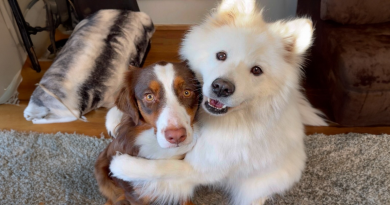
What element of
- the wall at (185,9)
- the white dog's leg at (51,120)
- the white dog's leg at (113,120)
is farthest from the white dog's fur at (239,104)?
the wall at (185,9)

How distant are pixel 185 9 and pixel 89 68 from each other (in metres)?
1.35

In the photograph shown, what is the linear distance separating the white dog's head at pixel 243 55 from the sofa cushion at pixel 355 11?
83 centimetres

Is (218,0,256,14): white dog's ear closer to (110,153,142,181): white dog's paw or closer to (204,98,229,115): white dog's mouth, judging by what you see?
(204,98,229,115): white dog's mouth

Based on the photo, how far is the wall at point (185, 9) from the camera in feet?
9.37

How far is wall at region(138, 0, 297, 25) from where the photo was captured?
9.37ft

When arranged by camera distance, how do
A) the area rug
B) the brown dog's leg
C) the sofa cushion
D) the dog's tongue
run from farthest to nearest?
the sofa cushion → the area rug → the brown dog's leg → the dog's tongue

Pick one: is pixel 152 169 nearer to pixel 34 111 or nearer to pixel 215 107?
pixel 215 107

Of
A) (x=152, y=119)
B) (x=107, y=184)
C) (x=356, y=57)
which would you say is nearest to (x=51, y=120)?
(x=107, y=184)

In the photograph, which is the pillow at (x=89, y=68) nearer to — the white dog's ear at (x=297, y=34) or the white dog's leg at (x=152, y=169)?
the white dog's leg at (x=152, y=169)

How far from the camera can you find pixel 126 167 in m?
1.23

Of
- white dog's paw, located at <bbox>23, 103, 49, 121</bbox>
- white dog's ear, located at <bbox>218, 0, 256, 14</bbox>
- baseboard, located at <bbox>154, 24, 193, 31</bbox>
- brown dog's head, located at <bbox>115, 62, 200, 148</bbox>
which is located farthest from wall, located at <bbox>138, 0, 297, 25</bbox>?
brown dog's head, located at <bbox>115, 62, 200, 148</bbox>

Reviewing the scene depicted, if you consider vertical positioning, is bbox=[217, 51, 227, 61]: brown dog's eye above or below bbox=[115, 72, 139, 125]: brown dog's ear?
above

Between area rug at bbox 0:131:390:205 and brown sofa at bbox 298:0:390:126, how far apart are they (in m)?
0.19

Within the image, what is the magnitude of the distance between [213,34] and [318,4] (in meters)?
1.21
